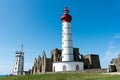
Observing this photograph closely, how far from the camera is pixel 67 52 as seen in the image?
50.4m

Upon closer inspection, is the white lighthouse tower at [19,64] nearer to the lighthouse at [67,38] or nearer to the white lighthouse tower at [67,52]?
the white lighthouse tower at [67,52]

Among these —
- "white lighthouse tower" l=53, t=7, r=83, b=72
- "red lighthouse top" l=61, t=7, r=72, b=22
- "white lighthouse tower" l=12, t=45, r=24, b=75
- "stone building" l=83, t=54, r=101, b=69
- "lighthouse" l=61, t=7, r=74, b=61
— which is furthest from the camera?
"white lighthouse tower" l=12, t=45, r=24, b=75

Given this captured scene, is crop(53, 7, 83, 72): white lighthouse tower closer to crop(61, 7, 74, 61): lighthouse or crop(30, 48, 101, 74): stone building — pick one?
crop(61, 7, 74, 61): lighthouse

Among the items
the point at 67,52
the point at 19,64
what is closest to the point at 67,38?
the point at 67,52

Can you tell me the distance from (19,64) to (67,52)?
184ft

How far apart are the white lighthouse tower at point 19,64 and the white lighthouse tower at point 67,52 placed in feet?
171

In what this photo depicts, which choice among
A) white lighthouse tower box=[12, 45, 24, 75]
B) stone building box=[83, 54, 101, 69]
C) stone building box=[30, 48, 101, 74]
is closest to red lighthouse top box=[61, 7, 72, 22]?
stone building box=[30, 48, 101, 74]

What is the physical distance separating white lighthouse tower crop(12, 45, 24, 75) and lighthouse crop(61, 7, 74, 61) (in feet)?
176

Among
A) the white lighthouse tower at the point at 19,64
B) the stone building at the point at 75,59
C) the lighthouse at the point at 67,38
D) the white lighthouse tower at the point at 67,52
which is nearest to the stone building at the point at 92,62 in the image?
the stone building at the point at 75,59

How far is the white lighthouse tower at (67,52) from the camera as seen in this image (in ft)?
163

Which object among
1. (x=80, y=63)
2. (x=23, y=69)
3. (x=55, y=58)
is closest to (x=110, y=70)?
(x=80, y=63)

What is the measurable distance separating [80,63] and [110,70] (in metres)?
11.7

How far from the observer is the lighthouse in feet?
165

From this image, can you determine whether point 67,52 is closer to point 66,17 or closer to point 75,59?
point 75,59
